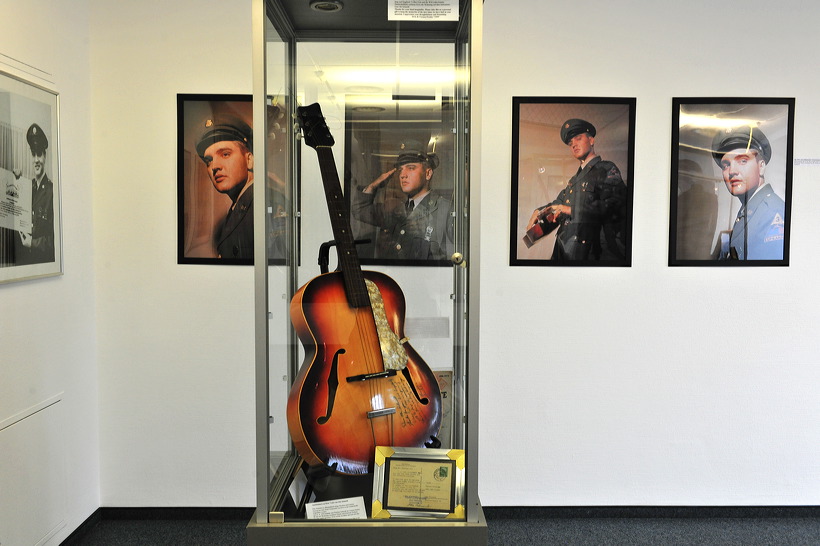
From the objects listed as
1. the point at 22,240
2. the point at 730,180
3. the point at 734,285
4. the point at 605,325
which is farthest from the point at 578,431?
the point at 22,240

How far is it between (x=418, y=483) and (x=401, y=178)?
2.85 feet

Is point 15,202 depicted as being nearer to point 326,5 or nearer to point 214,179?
point 214,179

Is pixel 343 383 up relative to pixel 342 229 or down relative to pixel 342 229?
down

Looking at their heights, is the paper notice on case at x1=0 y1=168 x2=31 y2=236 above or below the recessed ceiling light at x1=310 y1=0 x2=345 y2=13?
below

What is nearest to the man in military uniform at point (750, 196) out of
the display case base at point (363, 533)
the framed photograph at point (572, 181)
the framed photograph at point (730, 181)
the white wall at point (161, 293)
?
the framed photograph at point (730, 181)

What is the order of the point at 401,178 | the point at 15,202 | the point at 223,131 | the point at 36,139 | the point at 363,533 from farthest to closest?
1. the point at 223,131
2. the point at 36,139
3. the point at 15,202
4. the point at 401,178
5. the point at 363,533

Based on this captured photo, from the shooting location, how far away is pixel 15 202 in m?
2.58

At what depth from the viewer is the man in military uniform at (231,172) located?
3.29m

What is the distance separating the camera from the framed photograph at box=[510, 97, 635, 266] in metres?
3.35

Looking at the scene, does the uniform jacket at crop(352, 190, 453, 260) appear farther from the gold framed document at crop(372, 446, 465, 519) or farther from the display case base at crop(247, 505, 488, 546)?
the display case base at crop(247, 505, 488, 546)

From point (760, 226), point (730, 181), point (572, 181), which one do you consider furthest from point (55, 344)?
point (760, 226)

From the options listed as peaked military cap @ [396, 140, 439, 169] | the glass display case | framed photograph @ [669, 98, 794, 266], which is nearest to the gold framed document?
the glass display case

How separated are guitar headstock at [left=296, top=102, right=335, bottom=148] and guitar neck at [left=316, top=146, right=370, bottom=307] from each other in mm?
18

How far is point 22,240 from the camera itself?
2.63 m
